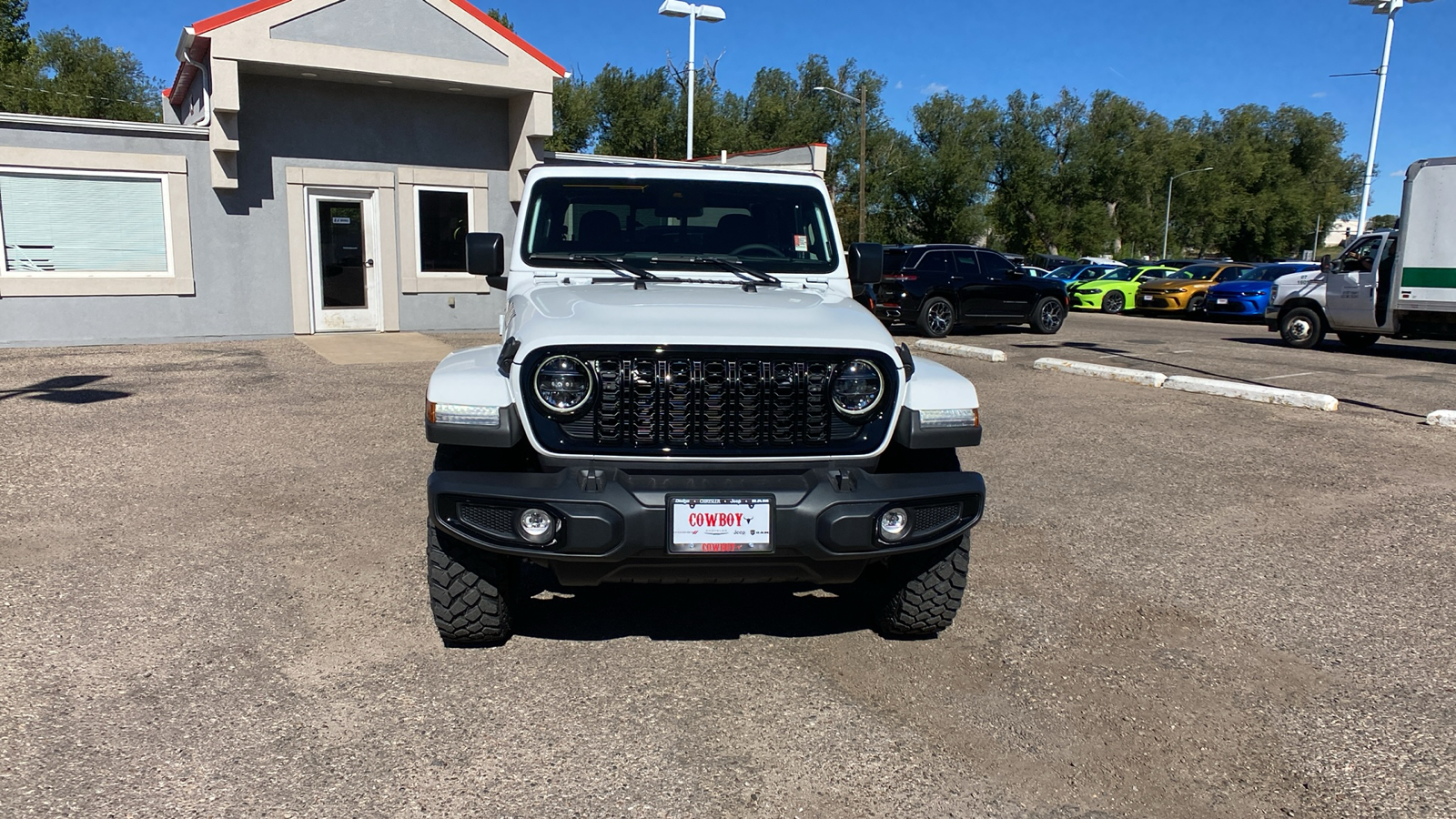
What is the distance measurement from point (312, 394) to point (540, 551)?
25.9 feet

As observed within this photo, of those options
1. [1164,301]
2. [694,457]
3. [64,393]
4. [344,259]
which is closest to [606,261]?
[694,457]

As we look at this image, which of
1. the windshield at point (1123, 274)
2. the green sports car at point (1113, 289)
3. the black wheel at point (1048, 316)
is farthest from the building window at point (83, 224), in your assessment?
the windshield at point (1123, 274)

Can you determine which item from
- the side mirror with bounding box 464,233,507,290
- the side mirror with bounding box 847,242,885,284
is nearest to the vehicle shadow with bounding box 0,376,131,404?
the side mirror with bounding box 464,233,507,290

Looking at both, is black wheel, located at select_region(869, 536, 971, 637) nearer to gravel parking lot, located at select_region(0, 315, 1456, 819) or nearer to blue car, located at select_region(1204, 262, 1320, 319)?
gravel parking lot, located at select_region(0, 315, 1456, 819)

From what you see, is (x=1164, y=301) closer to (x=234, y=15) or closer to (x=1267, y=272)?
(x=1267, y=272)

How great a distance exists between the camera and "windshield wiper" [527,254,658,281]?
4598 millimetres

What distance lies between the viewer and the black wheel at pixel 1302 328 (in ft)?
57.4

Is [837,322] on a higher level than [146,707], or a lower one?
higher

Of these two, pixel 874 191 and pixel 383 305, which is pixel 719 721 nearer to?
pixel 383 305

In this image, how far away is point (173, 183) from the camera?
47.7ft

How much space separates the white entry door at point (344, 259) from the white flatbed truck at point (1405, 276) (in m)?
15.1

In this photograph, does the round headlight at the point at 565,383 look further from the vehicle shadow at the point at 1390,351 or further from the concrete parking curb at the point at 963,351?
the vehicle shadow at the point at 1390,351

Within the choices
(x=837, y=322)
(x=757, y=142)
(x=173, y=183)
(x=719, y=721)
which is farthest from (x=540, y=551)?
(x=757, y=142)

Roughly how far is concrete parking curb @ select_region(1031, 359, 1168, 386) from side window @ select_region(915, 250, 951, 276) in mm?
4965
